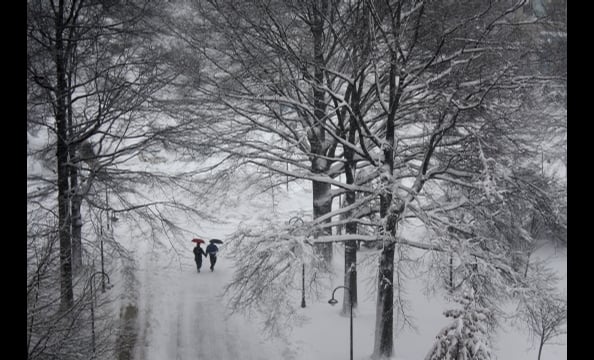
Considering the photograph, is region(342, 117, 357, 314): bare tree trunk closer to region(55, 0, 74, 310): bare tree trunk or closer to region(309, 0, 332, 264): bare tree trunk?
region(309, 0, 332, 264): bare tree trunk

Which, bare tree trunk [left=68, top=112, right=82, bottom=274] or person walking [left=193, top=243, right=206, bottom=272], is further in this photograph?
person walking [left=193, top=243, right=206, bottom=272]

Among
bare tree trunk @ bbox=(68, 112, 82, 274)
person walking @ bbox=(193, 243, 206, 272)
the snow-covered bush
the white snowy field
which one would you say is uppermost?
bare tree trunk @ bbox=(68, 112, 82, 274)

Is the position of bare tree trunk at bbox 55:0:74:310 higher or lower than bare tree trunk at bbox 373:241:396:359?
higher

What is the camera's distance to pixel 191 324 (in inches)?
520

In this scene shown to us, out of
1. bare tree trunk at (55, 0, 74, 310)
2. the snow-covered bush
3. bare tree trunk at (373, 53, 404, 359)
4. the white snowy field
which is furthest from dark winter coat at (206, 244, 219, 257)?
the snow-covered bush

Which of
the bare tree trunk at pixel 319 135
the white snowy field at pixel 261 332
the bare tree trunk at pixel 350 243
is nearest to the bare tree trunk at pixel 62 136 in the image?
the white snowy field at pixel 261 332

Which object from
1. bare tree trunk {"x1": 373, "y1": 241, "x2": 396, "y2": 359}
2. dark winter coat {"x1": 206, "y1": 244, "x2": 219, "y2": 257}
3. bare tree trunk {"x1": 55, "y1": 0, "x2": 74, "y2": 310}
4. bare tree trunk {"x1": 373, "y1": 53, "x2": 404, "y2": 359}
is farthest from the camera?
dark winter coat {"x1": 206, "y1": 244, "x2": 219, "y2": 257}

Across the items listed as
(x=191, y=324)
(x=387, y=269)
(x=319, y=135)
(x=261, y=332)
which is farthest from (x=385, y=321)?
(x=319, y=135)

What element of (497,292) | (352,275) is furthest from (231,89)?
(497,292)

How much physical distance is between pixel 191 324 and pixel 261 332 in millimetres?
2089

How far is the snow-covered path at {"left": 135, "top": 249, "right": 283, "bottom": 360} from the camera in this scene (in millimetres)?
11617

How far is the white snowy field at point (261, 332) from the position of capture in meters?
11.6

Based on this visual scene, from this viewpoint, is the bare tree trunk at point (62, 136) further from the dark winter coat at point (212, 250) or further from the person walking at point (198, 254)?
the dark winter coat at point (212, 250)
